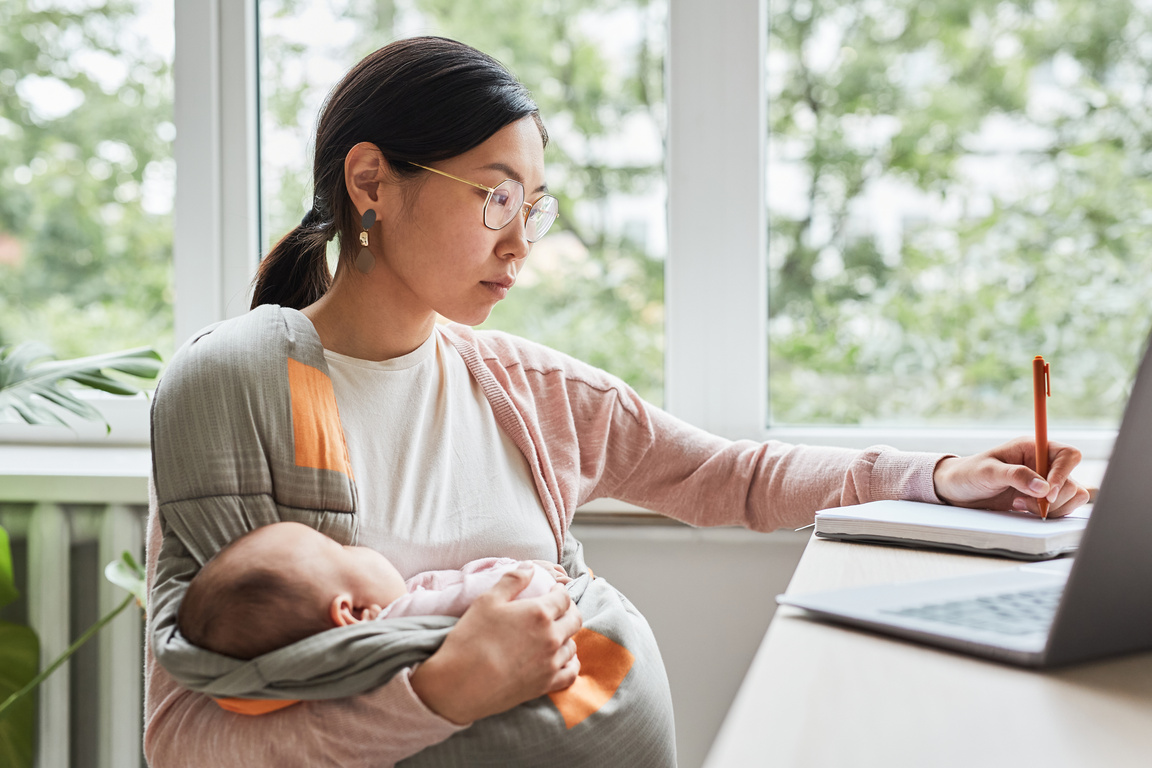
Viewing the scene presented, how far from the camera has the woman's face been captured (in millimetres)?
1122

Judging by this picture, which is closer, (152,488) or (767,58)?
(152,488)

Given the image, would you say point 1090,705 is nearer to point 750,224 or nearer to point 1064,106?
point 750,224

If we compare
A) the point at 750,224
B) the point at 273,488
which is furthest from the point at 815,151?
the point at 273,488

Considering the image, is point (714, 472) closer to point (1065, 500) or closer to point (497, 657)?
point (1065, 500)

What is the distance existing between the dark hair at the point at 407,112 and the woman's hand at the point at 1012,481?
0.69 m

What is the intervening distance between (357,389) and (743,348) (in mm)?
947

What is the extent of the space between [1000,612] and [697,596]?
1114 millimetres

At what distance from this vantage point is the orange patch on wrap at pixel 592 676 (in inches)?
35.1

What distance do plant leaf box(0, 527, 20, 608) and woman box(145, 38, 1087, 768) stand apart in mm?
748

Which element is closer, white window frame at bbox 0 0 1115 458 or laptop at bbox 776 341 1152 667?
laptop at bbox 776 341 1152 667

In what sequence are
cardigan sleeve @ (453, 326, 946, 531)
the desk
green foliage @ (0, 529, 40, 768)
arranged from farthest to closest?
green foliage @ (0, 529, 40, 768)
cardigan sleeve @ (453, 326, 946, 531)
the desk

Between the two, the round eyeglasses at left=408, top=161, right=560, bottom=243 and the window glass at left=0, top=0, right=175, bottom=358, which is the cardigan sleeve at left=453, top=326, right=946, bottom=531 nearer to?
the round eyeglasses at left=408, top=161, right=560, bottom=243

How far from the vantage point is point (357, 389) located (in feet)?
3.60

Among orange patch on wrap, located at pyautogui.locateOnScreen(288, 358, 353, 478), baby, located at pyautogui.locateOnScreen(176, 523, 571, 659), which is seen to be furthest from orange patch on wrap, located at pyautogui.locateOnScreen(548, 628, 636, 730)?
orange patch on wrap, located at pyautogui.locateOnScreen(288, 358, 353, 478)
